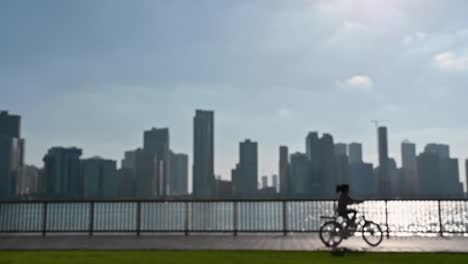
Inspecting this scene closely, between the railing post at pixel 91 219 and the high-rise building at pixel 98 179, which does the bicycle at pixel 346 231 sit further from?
the high-rise building at pixel 98 179

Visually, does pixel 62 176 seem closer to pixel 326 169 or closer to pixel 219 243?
pixel 326 169

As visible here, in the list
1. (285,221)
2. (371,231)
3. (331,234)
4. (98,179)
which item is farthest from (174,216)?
(98,179)

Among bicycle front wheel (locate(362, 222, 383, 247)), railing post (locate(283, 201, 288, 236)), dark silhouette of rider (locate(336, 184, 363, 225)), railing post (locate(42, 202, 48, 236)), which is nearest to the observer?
dark silhouette of rider (locate(336, 184, 363, 225))

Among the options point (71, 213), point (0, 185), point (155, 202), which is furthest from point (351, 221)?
point (0, 185)

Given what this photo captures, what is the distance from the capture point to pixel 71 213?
19438 millimetres

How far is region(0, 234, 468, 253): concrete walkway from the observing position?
14027mm

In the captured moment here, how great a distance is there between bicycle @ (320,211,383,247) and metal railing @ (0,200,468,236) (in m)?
3.12

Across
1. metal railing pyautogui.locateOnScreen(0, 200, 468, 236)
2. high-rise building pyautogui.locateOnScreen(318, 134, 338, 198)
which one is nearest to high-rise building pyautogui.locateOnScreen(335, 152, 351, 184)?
high-rise building pyautogui.locateOnScreen(318, 134, 338, 198)

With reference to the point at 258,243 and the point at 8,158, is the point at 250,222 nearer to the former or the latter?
the point at 258,243

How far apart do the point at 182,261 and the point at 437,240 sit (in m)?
8.81

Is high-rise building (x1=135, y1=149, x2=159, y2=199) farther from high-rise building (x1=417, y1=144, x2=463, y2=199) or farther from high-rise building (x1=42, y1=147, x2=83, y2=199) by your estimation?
high-rise building (x1=417, y1=144, x2=463, y2=199)

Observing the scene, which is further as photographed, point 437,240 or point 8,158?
point 8,158

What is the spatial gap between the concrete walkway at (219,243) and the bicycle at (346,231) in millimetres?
229

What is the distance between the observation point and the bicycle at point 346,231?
48.3ft
